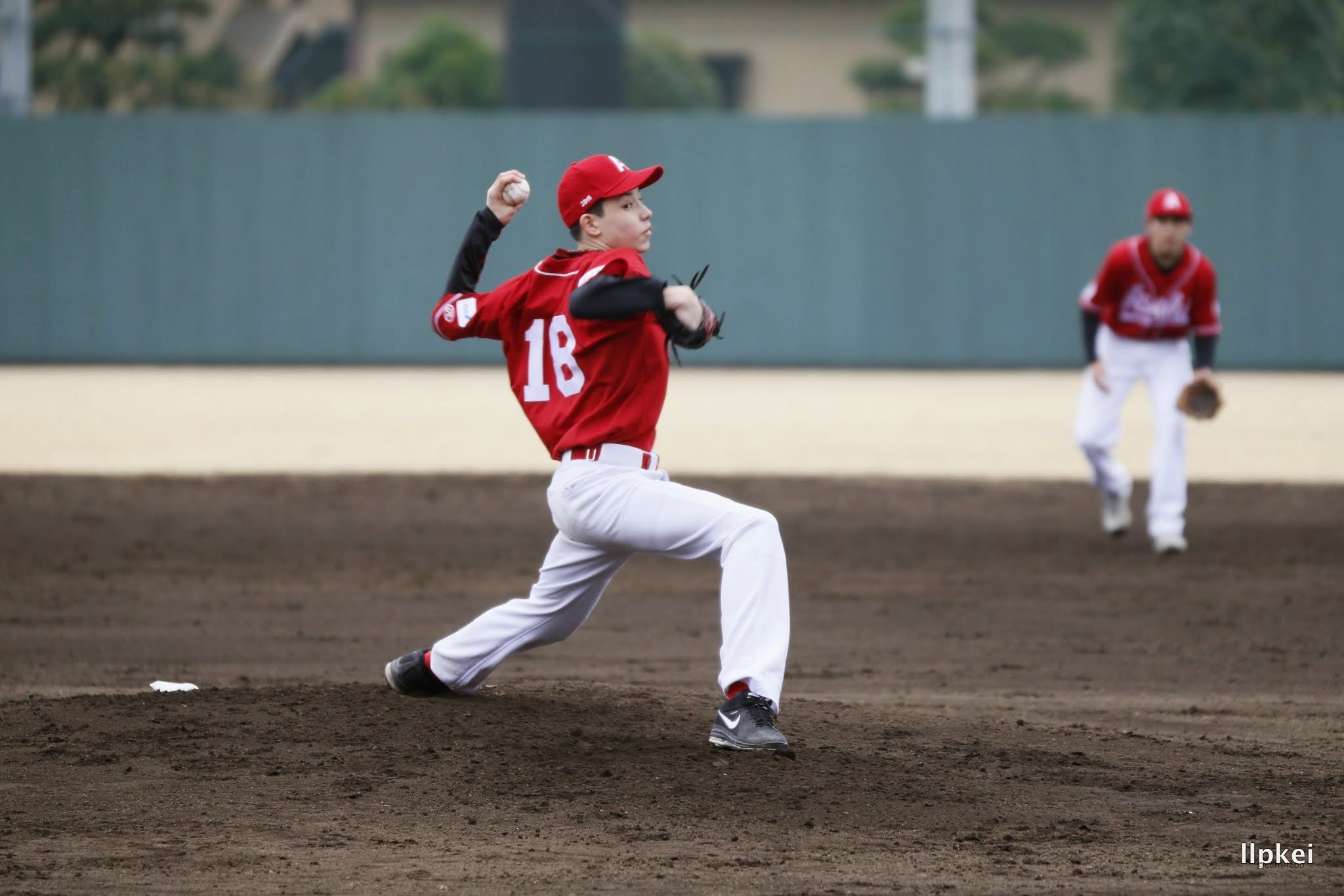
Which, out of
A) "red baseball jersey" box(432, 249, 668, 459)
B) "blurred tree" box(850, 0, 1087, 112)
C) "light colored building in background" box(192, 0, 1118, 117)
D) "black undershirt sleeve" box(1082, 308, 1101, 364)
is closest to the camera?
"red baseball jersey" box(432, 249, 668, 459)

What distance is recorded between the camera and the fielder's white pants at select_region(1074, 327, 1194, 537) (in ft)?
33.1

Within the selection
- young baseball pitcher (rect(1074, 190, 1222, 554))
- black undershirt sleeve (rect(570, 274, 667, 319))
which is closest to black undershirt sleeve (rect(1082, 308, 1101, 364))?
young baseball pitcher (rect(1074, 190, 1222, 554))

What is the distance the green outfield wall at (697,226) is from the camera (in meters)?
21.8

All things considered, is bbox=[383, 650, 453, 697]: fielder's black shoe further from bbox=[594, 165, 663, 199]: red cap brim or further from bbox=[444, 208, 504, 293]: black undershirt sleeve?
bbox=[594, 165, 663, 199]: red cap brim

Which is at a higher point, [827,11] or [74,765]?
[827,11]

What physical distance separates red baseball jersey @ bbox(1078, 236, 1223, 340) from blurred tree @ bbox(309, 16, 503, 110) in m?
21.8

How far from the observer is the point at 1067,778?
524 cm

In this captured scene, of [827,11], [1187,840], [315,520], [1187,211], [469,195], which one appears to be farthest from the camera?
[827,11]

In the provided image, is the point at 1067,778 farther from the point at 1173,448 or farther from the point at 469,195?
the point at 469,195

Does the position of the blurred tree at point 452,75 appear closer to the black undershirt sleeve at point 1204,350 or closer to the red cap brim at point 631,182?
the black undershirt sleeve at point 1204,350

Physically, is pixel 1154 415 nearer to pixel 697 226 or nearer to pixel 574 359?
pixel 574 359

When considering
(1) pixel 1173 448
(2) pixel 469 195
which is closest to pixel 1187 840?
(1) pixel 1173 448

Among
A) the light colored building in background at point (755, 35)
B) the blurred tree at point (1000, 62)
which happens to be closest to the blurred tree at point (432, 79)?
the light colored building in background at point (755, 35)

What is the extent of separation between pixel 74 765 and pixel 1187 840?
122 inches
